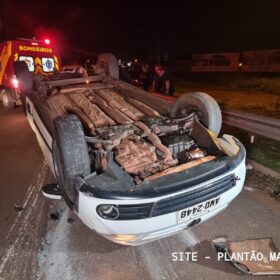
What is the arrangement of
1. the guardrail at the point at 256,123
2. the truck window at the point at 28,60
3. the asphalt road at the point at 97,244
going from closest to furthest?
the asphalt road at the point at 97,244 < the guardrail at the point at 256,123 < the truck window at the point at 28,60

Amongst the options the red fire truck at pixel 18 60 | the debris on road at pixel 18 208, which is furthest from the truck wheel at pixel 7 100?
the debris on road at pixel 18 208

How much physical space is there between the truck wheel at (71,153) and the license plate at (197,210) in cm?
86

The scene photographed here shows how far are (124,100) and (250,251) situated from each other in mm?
2667

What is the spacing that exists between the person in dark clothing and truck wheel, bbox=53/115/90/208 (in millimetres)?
5008

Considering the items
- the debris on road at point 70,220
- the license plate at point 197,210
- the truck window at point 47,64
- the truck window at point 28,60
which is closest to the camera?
the license plate at point 197,210

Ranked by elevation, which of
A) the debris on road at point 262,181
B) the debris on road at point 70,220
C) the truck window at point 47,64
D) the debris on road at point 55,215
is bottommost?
the debris on road at point 262,181

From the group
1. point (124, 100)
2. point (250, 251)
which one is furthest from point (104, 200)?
point (124, 100)

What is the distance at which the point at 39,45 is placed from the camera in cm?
905

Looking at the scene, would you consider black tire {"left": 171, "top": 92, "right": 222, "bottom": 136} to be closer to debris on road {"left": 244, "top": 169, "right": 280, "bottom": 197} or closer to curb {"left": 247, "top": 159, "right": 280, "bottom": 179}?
debris on road {"left": 244, "top": 169, "right": 280, "bottom": 197}

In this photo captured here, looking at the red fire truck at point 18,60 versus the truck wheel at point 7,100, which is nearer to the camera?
the red fire truck at point 18,60

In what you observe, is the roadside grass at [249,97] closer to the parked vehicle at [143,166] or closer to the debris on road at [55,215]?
the parked vehicle at [143,166]

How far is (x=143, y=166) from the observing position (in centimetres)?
250

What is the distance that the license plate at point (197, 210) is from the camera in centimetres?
215

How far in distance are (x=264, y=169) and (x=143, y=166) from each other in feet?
7.39
